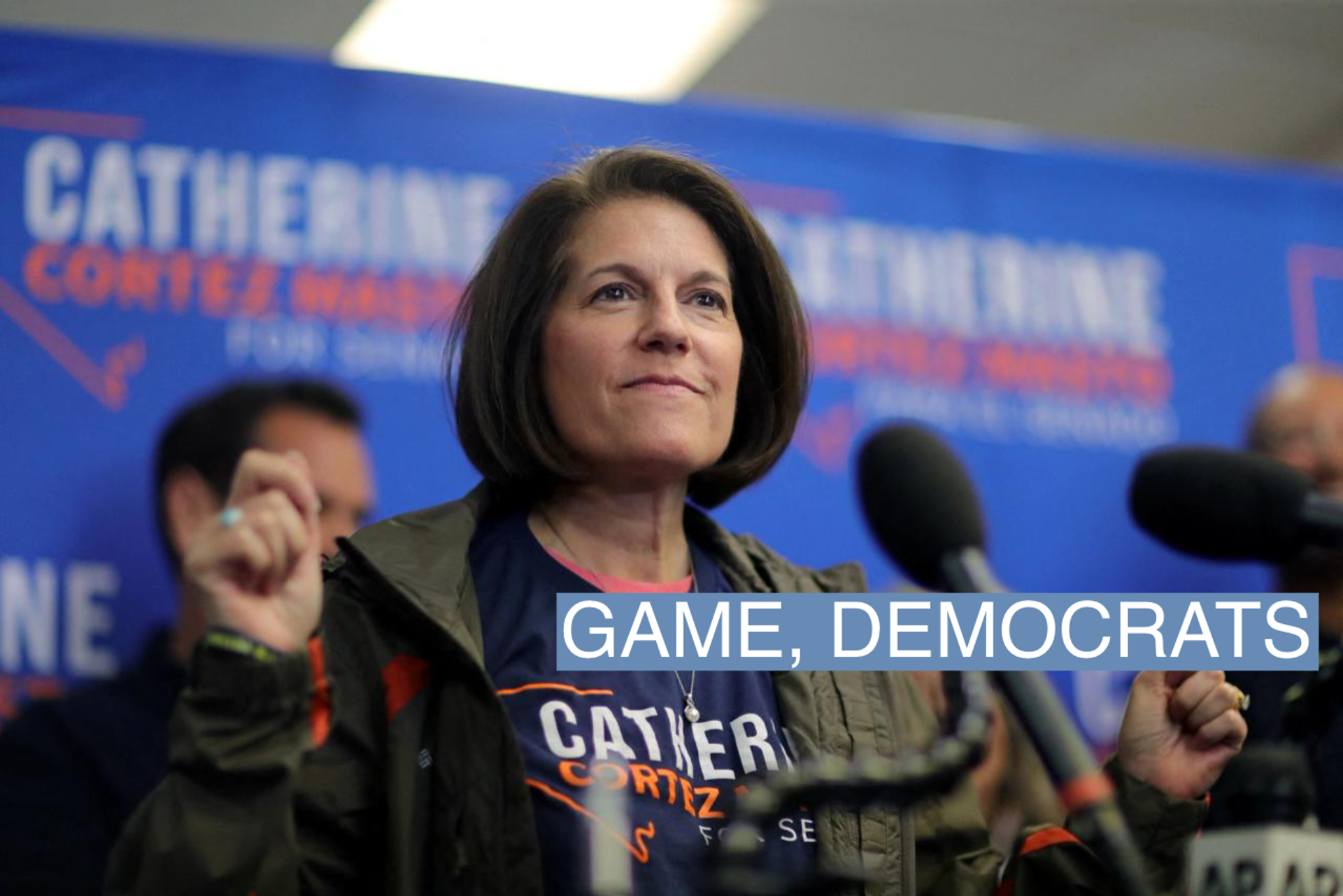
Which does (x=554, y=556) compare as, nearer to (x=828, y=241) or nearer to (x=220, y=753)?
(x=220, y=753)

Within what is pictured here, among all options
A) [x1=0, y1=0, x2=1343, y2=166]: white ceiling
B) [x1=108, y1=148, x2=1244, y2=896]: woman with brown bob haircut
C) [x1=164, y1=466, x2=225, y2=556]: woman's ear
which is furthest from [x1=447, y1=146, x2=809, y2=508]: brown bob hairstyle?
[x1=0, y1=0, x2=1343, y2=166]: white ceiling

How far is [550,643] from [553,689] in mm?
56

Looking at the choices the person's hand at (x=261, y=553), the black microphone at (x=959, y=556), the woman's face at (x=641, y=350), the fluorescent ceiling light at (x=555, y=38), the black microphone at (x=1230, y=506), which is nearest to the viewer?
the black microphone at (x=959, y=556)

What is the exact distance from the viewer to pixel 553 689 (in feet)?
5.32

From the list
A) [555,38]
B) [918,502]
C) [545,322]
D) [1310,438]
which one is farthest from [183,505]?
[1310,438]

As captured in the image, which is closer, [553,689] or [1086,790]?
[1086,790]

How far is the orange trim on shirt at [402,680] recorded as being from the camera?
153 cm

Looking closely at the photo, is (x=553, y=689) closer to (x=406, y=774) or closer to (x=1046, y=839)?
(x=406, y=774)

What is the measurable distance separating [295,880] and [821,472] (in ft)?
6.61

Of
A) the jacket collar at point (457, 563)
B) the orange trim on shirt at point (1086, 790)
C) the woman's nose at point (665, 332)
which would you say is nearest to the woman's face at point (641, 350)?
the woman's nose at point (665, 332)

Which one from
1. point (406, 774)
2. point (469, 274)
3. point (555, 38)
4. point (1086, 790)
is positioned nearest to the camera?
point (1086, 790)

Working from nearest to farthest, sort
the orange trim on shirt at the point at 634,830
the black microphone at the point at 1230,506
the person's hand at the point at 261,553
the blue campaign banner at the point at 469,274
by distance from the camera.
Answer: the person's hand at the point at 261,553 → the black microphone at the point at 1230,506 → the orange trim on shirt at the point at 634,830 → the blue campaign banner at the point at 469,274

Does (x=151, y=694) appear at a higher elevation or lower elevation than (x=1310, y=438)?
lower
